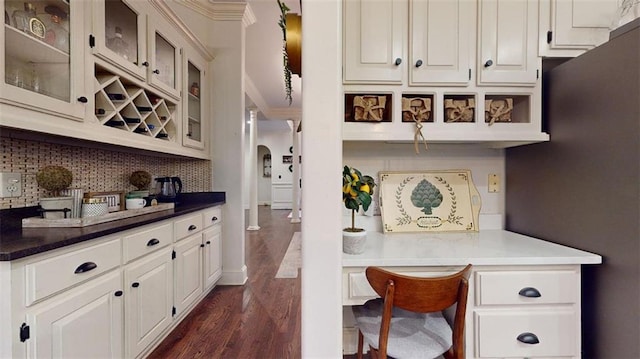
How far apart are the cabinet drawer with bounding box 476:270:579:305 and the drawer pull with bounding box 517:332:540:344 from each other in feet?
0.46

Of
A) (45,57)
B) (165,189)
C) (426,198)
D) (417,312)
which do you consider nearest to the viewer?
(417,312)

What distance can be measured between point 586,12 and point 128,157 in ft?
10.7

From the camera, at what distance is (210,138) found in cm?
313

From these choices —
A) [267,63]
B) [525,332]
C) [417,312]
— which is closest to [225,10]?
[267,63]

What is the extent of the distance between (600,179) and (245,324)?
238cm

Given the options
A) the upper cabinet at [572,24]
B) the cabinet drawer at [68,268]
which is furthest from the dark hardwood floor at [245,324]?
the upper cabinet at [572,24]

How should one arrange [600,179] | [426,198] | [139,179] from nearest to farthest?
[600,179] → [426,198] → [139,179]

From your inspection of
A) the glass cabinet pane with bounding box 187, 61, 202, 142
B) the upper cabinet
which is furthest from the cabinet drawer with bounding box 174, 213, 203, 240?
the upper cabinet

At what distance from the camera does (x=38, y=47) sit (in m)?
1.39

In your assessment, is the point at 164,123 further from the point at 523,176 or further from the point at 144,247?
the point at 523,176

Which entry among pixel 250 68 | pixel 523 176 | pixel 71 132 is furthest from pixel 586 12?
pixel 250 68

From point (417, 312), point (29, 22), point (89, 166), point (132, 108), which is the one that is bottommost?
point (417, 312)

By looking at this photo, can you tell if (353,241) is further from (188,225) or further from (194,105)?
(194,105)

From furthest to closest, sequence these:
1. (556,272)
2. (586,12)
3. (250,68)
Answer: (250,68)
(586,12)
(556,272)
